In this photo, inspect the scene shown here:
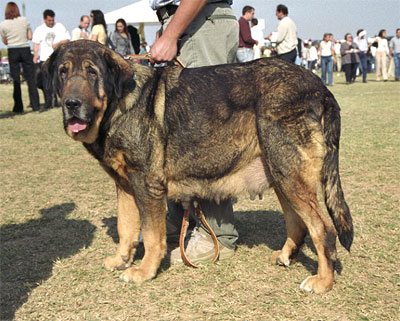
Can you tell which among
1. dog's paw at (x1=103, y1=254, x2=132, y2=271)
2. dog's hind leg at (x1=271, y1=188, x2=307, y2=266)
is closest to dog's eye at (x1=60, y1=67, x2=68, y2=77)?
dog's paw at (x1=103, y1=254, x2=132, y2=271)

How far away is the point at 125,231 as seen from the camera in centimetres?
361

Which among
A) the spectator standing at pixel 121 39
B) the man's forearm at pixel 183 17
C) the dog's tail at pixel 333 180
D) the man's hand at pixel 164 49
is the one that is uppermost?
the spectator standing at pixel 121 39

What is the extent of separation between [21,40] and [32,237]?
33.6 ft

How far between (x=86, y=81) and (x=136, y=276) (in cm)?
155

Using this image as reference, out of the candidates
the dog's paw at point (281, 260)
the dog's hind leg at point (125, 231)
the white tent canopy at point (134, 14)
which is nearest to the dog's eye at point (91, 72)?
the dog's hind leg at point (125, 231)

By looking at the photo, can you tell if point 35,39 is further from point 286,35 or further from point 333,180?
point 333,180

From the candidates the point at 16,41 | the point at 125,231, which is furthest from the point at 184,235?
the point at 16,41

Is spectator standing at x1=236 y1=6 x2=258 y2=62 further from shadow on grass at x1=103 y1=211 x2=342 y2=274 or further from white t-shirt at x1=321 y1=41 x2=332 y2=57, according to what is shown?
shadow on grass at x1=103 y1=211 x2=342 y2=274

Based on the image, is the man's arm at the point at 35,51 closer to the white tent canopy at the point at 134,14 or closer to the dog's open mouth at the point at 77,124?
the white tent canopy at the point at 134,14

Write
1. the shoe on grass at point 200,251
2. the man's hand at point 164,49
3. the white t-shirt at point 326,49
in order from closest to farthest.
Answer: the man's hand at point 164,49, the shoe on grass at point 200,251, the white t-shirt at point 326,49

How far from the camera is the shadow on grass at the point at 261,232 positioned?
3.70m

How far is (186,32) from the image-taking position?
3775 millimetres

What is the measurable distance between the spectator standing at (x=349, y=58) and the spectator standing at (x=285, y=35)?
10.5 metres

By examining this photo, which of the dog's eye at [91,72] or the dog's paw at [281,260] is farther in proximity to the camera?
the dog's paw at [281,260]
